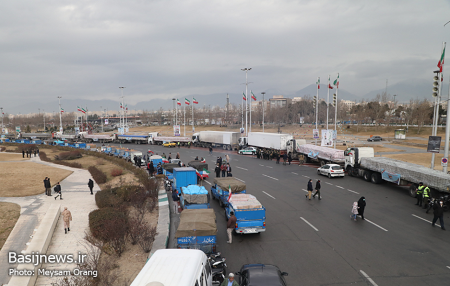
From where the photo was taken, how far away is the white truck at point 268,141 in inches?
1662

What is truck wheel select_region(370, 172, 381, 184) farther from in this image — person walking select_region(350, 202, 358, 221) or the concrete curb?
the concrete curb

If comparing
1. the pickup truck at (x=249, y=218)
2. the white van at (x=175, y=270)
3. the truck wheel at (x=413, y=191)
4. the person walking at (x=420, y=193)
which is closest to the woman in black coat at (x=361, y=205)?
the person walking at (x=420, y=193)

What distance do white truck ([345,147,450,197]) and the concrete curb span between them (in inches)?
868

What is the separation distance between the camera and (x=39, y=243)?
1334 cm

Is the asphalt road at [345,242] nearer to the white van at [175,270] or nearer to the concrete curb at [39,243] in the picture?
the white van at [175,270]

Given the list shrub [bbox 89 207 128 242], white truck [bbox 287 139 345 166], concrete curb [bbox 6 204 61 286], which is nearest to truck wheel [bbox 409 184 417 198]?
white truck [bbox 287 139 345 166]

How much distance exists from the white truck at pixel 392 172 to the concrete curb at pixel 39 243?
2204 cm

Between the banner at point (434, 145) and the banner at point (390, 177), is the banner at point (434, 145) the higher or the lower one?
the higher one

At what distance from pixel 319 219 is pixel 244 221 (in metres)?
5.17

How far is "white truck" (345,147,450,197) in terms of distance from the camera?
59.6 feet

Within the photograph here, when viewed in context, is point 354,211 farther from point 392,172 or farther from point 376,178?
point 376,178

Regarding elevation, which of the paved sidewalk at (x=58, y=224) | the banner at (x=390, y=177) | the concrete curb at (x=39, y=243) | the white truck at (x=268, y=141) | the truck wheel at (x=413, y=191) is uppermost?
the white truck at (x=268, y=141)

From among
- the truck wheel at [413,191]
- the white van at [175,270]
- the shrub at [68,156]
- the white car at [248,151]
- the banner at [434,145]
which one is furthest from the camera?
the white car at [248,151]

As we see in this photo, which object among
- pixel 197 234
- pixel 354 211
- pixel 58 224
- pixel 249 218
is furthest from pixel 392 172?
pixel 58 224
